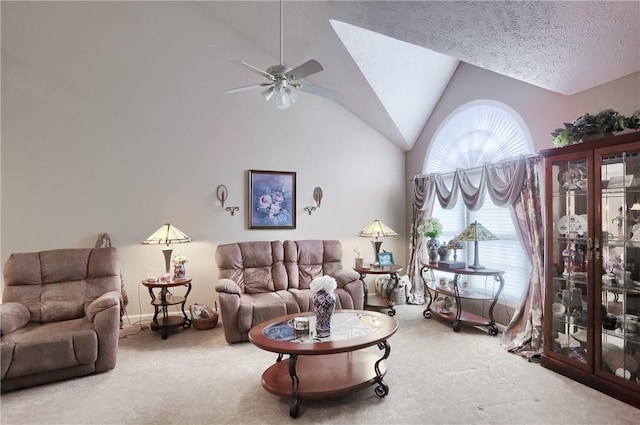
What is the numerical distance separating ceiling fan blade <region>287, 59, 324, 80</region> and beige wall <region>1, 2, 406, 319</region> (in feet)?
7.79

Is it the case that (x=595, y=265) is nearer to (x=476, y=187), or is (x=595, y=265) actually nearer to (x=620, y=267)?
(x=620, y=267)

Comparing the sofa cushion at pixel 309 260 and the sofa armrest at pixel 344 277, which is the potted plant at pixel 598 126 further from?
the sofa cushion at pixel 309 260

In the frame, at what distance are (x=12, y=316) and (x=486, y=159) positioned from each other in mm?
5409

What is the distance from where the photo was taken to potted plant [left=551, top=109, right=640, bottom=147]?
2641mm

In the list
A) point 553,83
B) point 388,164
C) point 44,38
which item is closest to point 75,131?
point 44,38

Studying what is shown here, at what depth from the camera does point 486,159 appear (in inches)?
172

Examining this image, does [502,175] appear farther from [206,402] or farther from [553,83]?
[206,402]

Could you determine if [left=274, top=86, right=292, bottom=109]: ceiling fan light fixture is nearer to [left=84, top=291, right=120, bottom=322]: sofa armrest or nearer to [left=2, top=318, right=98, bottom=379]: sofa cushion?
[left=84, top=291, right=120, bottom=322]: sofa armrest

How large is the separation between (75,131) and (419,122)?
492cm

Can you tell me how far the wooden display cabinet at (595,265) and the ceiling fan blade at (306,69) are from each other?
2.29 meters

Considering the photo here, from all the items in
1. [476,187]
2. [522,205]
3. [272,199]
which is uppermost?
[476,187]

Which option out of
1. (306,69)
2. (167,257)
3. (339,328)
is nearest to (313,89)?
(306,69)

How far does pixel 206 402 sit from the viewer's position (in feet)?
8.40

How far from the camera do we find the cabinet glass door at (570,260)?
2.88 m
